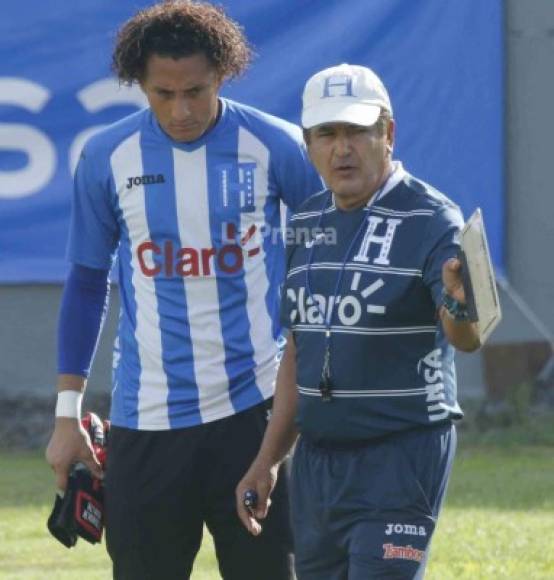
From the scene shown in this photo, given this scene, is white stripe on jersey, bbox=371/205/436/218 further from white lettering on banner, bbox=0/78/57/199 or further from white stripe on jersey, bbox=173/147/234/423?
white lettering on banner, bbox=0/78/57/199

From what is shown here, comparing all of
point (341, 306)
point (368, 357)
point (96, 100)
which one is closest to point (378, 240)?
point (341, 306)

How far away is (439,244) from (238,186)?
41.0 inches

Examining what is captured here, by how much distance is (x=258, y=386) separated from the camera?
17.2 feet

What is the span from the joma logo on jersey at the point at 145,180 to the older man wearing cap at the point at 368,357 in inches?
28.6

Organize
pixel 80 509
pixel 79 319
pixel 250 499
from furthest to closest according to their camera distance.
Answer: pixel 79 319 < pixel 80 509 < pixel 250 499

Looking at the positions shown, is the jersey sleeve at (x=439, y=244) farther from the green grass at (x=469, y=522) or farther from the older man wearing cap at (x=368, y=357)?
the green grass at (x=469, y=522)

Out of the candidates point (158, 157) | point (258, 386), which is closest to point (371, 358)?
point (258, 386)

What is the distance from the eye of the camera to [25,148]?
10609 mm

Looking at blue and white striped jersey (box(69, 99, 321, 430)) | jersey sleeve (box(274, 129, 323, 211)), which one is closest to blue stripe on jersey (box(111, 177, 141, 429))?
blue and white striped jersey (box(69, 99, 321, 430))

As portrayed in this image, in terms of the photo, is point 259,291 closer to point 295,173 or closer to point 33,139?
point 295,173

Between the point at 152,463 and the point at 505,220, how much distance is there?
19.1 ft

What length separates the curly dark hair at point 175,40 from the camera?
17.0ft

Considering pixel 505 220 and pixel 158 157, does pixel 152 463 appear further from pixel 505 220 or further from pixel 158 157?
pixel 505 220

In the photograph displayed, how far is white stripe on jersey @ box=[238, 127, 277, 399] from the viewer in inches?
206
